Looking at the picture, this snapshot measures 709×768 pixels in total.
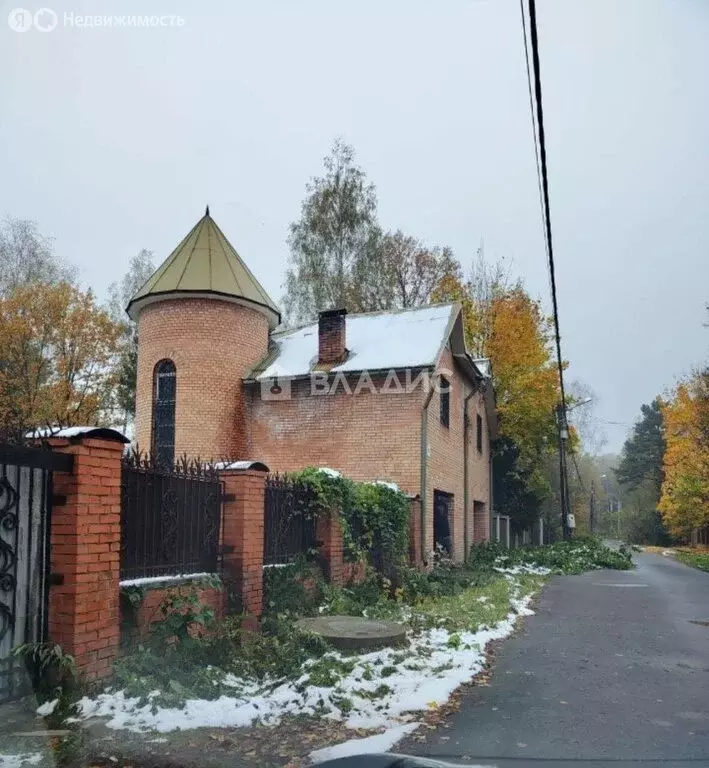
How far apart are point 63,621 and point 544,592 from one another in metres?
11.7

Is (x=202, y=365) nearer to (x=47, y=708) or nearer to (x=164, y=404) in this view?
(x=164, y=404)

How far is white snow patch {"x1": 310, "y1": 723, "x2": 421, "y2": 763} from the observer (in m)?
4.39

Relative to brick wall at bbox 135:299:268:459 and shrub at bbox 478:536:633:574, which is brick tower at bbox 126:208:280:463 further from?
shrub at bbox 478:536:633:574

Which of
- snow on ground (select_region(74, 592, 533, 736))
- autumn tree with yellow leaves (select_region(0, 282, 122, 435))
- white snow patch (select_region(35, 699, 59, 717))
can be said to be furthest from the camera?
autumn tree with yellow leaves (select_region(0, 282, 122, 435))

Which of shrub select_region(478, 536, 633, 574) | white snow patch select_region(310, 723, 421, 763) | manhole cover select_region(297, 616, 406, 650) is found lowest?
shrub select_region(478, 536, 633, 574)

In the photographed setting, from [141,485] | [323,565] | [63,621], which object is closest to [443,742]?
[63,621]

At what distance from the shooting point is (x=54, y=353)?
2662 cm

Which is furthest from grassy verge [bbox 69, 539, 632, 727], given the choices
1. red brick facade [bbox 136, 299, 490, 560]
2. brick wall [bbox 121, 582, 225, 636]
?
red brick facade [bbox 136, 299, 490, 560]

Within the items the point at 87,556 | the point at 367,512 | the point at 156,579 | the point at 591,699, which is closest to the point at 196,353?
the point at 367,512

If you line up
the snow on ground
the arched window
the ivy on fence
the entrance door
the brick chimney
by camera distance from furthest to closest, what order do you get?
the entrance door, the arched window, the brick chimney, the ivy on fence, the snow on ground

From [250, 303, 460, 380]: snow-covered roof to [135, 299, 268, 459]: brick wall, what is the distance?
32.2 inches

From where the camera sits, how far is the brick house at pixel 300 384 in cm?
1585

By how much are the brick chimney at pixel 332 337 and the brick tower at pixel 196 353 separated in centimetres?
237

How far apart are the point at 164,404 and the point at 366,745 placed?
14.7m
